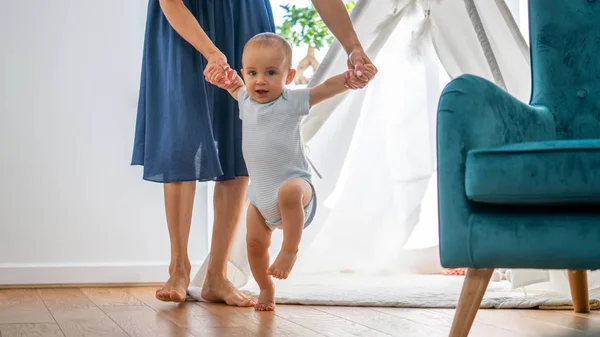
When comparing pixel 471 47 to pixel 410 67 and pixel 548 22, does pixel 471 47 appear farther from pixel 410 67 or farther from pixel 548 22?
pixel 548 22

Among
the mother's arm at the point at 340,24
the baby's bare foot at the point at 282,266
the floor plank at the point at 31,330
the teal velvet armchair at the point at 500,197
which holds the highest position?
the mother's arm at the point at 340,24

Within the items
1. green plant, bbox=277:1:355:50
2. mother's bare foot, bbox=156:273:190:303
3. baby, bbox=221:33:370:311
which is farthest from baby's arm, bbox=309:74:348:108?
green plant, bbox=277:1:355:50

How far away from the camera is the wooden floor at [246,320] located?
1713 mm

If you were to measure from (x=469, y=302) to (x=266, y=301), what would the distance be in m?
0.71

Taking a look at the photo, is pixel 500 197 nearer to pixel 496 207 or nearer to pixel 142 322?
pixel 496 207

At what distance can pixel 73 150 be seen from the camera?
2.81 meters

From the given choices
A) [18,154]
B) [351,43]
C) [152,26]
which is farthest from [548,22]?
[18,154]

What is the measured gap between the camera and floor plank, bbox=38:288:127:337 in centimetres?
171

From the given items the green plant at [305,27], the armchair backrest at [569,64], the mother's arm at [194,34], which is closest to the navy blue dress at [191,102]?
the mother's arm at [194,34]

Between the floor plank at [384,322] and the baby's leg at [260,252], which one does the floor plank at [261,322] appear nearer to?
the baby's leg at [260,252]

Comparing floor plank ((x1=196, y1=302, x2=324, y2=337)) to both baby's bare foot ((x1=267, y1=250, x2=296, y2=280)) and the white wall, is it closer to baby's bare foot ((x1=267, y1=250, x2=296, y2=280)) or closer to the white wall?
baby's bare foot ((x1=267, y1=250, x2=296, y2=280))

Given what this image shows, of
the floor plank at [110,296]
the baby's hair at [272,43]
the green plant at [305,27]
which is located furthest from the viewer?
the green plant at [305,27]

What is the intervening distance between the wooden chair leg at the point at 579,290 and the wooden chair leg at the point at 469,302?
1.95 feet

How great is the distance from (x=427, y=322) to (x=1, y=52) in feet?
5.79
